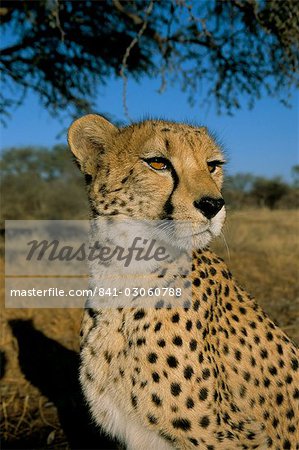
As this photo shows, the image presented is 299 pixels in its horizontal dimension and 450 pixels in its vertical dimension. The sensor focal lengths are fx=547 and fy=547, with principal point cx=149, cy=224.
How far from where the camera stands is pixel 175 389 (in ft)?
6.40

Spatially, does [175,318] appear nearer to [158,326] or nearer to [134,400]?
[158,326]

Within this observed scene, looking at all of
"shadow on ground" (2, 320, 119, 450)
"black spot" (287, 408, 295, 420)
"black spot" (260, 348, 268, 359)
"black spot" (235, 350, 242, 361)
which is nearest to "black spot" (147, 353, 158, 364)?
"black spot" (235, 350, 242, 361)

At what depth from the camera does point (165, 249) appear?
218cm

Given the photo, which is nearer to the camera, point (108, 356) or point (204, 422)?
point (204, 422)

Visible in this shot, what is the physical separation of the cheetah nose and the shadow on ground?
1465 mm

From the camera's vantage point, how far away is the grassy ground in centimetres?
303

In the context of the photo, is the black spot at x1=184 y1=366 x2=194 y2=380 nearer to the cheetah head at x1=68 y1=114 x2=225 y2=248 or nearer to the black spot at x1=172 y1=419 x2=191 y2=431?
the black spot at x1=172 y1=419 x2=191 y2=431

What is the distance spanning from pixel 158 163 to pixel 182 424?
98cm

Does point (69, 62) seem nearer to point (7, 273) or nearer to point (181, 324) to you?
point (7, 273)

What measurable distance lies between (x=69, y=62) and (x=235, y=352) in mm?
5402

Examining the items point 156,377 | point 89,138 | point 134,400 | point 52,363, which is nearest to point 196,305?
point 156,377

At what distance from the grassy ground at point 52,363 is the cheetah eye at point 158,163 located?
0.44 metres

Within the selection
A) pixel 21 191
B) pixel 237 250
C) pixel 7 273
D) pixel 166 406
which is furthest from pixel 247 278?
pixel 21 191

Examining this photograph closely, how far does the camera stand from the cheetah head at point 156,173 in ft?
6.54
